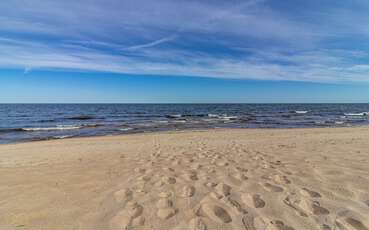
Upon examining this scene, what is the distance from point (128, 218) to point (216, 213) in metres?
1.08

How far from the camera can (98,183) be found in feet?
12.3

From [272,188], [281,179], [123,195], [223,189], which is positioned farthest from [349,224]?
[123,195]

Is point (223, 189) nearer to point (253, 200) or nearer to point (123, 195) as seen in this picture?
point (253, 200)

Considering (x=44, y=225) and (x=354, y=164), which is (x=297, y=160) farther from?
(x=44, y=225)

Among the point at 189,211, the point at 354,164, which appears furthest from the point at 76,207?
the point at 354,164

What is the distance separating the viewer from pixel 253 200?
115 inches

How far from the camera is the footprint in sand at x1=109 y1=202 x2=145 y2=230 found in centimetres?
237

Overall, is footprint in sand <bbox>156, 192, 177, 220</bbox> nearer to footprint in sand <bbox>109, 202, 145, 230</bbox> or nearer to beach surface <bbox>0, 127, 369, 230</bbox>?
beach surface <bbox>0, 127, 369, 230</bbox>

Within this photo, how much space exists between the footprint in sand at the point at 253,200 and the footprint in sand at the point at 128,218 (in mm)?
1419

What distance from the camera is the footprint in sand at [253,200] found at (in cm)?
277

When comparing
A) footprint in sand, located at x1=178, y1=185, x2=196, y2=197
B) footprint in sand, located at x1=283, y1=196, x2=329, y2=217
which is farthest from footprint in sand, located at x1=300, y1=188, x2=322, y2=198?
footprint in sand, located at x1=178, y1=185, x2=196, y2=197

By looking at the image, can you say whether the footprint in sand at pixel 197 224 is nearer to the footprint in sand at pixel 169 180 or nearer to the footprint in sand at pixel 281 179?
the footprint in sand at pixel 169 180

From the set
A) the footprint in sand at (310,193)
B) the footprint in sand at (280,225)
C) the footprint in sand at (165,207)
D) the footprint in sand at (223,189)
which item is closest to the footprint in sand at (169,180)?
the footprint in sand at (165,207)

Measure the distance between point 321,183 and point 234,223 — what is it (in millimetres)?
2080
